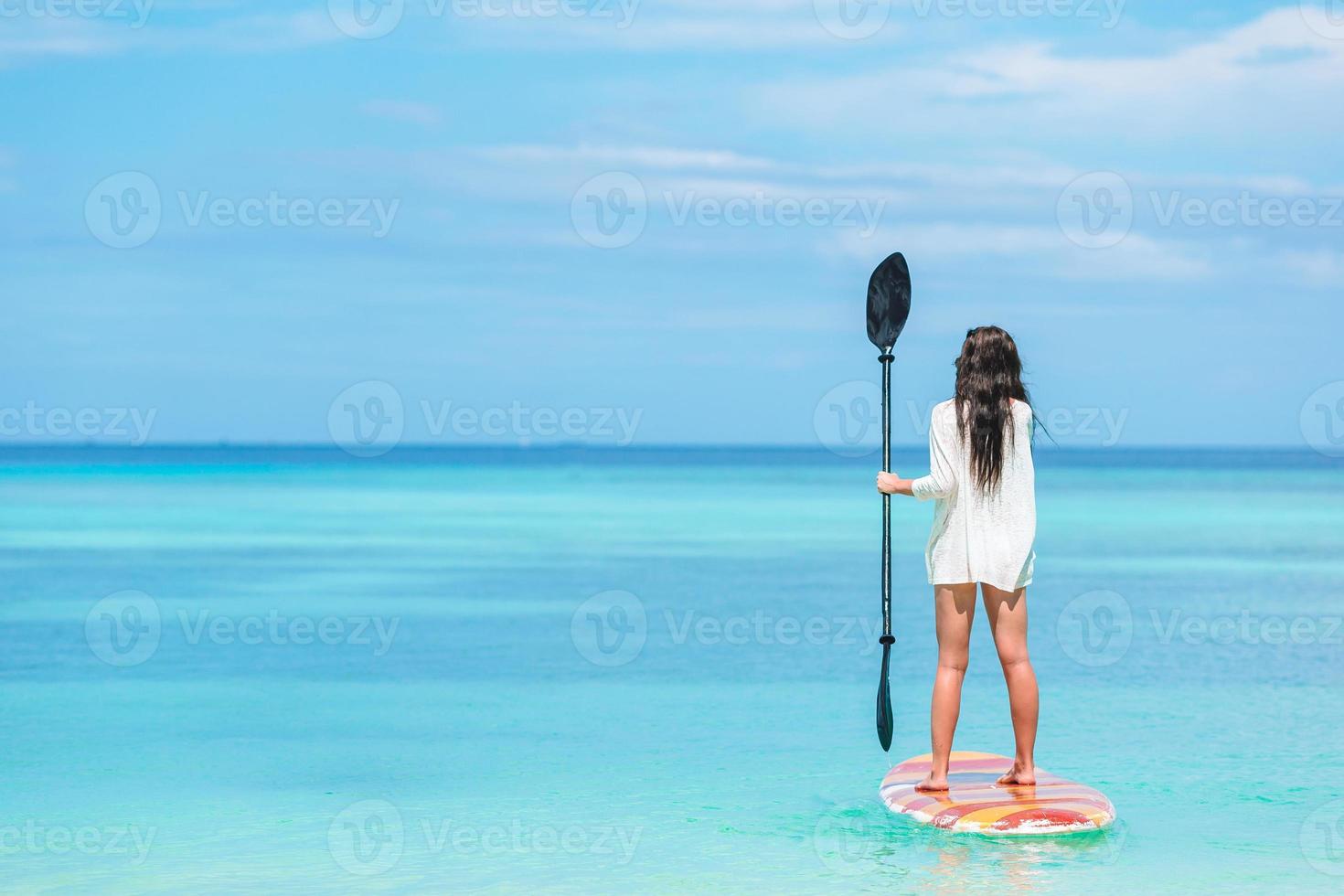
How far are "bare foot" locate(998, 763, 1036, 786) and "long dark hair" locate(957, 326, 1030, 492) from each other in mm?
1095

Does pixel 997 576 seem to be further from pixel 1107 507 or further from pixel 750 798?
pixel 1107 507

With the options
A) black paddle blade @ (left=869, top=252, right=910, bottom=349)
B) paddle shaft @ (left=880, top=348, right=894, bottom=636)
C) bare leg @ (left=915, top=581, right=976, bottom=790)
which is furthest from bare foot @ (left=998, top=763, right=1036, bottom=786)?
black paddle blade @ (left=869, top=252, right=910, bottom=349)

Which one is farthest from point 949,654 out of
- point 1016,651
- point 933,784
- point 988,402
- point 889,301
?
point 889,301

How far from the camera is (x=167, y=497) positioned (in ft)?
128

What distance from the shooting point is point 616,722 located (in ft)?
25.2

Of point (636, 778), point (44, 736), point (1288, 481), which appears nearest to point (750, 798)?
point (636, 778)

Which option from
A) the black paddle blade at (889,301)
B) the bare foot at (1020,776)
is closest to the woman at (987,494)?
the bare foot at (1020,776)

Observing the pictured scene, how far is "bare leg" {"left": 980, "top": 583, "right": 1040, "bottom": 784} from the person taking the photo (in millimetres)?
5371

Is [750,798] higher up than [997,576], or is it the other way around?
[997,576]

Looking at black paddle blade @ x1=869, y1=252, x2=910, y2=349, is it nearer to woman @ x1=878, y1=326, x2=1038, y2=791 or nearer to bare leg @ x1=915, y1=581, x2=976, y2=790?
woman @ x1=878, y1=326, x2=1038, y2=791

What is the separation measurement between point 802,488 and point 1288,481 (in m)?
17.6

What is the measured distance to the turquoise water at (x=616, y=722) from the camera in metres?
5.09

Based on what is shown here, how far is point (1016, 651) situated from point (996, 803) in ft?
1.77

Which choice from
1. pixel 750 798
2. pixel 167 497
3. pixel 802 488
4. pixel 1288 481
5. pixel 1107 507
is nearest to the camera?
pixel 750 798
